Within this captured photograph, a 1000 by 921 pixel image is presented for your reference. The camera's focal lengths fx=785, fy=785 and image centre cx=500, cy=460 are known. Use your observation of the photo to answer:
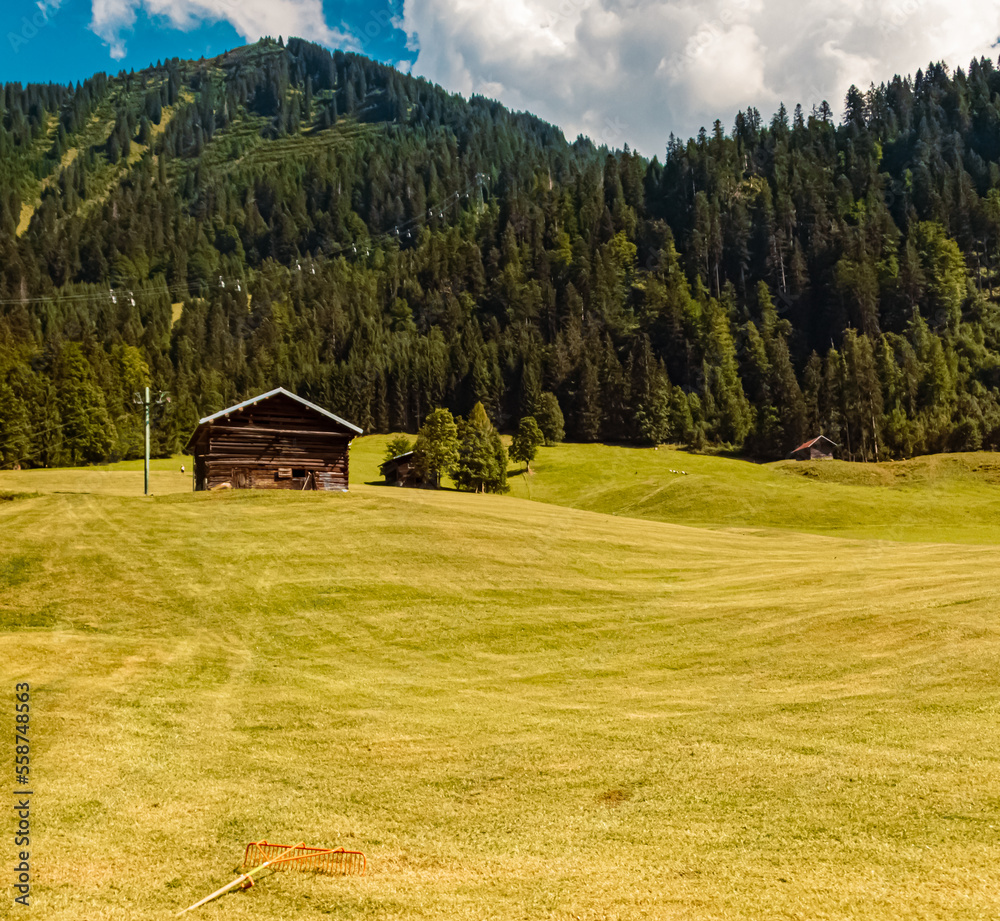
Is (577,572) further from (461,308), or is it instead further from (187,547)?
(461,308)

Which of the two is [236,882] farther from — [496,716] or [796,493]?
[796,493]

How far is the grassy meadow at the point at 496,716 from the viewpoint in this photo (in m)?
9.77

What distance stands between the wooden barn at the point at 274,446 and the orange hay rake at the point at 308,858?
43084mm

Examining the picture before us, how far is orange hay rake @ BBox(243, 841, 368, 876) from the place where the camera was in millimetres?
10336

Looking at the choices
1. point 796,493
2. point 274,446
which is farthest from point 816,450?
point 274,446

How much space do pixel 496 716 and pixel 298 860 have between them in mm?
8114

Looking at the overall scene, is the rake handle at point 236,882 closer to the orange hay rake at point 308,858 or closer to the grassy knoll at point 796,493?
the orange hay rake at point 308,858

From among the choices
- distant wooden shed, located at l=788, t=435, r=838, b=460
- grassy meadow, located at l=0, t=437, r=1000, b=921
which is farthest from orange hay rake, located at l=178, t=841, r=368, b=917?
distant wooden shed, located at l=788, t=435, r=838, b=460

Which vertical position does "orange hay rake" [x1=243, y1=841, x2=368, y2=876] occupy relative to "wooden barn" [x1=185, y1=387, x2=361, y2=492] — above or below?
below

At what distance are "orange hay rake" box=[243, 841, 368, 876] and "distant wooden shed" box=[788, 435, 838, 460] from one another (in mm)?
121490

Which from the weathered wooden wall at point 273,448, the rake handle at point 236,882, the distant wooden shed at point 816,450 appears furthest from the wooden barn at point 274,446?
the distant wooden shed at point 816,450

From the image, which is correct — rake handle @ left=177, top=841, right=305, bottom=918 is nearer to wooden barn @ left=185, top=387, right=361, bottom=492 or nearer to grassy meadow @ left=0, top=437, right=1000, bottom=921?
grassy meadow @ left=0, top=437, right=1000, bottom=921

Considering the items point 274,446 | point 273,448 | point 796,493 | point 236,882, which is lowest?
point 236,882

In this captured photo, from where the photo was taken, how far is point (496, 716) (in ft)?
59.8
